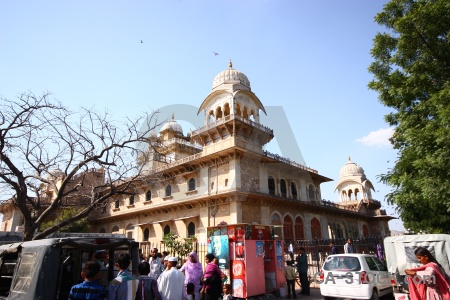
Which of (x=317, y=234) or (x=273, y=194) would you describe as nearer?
(x=273, y=194)

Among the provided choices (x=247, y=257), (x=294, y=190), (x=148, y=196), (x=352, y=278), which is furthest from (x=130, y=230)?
(x=352, y=278)

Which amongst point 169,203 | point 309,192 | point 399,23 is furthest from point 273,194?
point 399,23

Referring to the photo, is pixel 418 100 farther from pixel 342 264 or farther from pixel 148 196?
pixel 148 196

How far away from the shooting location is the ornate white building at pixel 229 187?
20.4 m

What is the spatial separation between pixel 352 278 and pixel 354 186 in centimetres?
3214

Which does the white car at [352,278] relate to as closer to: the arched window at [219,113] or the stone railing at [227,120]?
the stone railing at [227,120]

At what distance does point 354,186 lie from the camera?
37.0 meters

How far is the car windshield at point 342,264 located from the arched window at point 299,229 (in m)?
15.5

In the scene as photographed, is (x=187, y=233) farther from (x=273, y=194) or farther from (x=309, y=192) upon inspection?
(x=309, y=192)

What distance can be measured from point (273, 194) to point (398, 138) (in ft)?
44.2

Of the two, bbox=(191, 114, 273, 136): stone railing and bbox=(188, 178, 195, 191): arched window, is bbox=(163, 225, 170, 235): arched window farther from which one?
bbox=(191, 114, 273, 136): stone railing

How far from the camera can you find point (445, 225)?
376 inches

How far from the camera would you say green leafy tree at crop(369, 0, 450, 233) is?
25.5 feet

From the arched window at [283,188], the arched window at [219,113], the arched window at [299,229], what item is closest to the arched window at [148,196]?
the arched window at [219,113]
